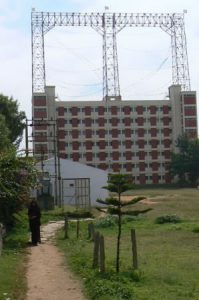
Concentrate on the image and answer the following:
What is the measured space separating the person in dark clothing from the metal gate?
23645 millimetres

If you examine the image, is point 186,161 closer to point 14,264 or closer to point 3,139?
point 3,139

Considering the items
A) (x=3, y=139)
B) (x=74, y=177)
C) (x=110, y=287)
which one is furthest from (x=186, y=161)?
(x=110, y=287)

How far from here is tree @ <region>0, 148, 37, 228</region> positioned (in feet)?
65.9

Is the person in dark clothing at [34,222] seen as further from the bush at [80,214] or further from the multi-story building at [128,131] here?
the multi-story building at [128,131]

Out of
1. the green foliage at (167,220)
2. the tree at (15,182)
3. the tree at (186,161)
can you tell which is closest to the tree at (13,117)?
the green foliage at (167,220)

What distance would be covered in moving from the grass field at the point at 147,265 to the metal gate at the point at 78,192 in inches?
783

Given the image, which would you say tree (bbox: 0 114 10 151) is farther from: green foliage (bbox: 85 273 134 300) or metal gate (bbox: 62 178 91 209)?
green foliage (bbox: 85 273 134 300)

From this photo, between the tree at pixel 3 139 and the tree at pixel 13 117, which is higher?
the tree at pixel 13 117

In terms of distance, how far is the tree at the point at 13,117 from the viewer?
2254 inches

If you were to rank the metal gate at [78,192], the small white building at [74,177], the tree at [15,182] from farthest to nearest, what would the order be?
1. the small white building at [74,177]
2. the metal gate at [78,192]
3. the tree at [15,182]

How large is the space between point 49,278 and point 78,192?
119 feet

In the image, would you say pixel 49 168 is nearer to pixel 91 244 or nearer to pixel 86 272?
pixel 91 244

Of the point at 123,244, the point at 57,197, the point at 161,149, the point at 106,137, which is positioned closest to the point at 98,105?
the point at 106,137

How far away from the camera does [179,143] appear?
94.1 metres
